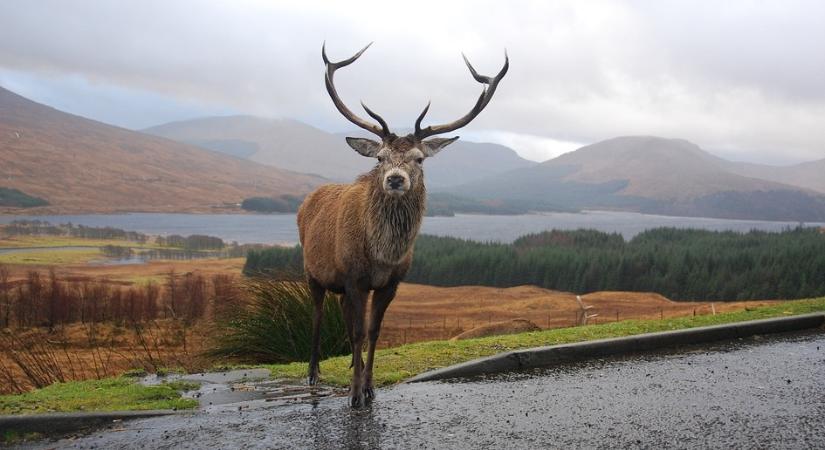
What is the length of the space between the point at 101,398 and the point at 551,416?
447 centimetres

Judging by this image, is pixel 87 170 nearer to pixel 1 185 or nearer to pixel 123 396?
pixel 1 185

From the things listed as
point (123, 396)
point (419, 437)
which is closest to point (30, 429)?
point (123, 396)

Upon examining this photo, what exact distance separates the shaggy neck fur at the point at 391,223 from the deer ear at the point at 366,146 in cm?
30

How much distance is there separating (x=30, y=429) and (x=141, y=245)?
74.2 meters

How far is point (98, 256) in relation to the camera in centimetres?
6181

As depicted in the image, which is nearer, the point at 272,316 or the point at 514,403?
the point at 514,403

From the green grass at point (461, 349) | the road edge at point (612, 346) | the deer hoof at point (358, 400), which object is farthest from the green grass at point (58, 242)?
the deer hoof at point (358, 400)

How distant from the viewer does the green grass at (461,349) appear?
8.17 m

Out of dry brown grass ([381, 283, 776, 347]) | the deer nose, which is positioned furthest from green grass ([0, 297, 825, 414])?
dry brown grass ([381, 283, 776, 347])

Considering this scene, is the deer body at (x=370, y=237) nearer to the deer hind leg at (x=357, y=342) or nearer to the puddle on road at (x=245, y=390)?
the deer hind leg at (x=357, y=342)

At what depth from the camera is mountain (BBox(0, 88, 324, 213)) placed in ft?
350

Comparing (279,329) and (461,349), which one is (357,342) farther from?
(279,329)

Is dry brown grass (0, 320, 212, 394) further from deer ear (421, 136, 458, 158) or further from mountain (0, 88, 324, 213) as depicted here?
mountain (0, 88, 324, 213)

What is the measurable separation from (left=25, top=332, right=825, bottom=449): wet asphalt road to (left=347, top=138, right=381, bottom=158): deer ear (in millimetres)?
2643
